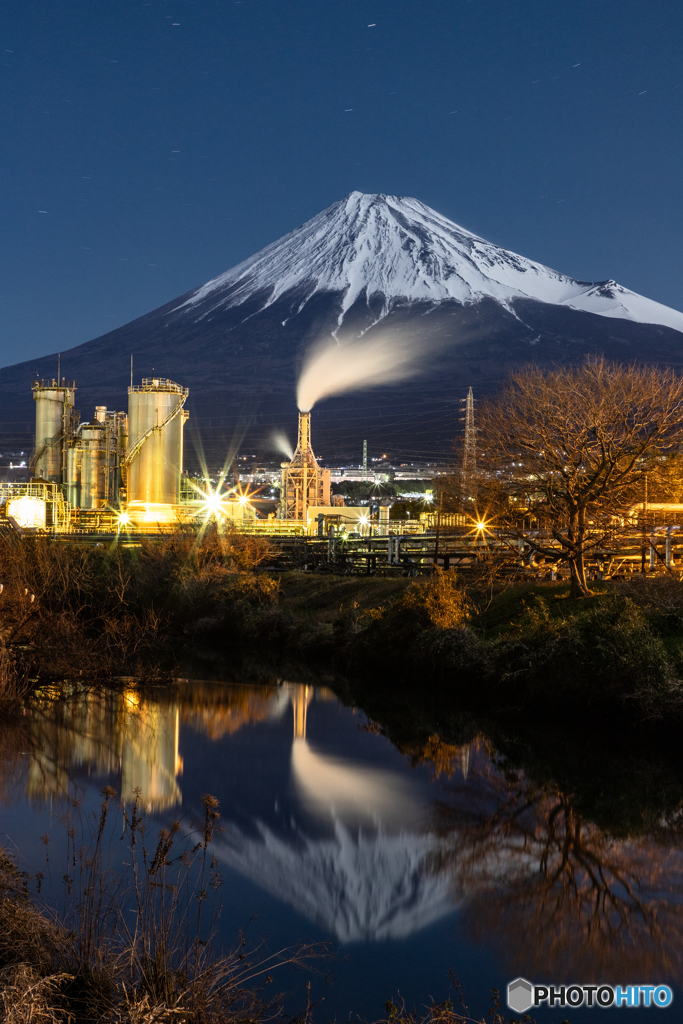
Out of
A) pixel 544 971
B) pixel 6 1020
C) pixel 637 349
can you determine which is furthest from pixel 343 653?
pixel 637 349

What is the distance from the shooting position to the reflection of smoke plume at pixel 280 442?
511ft

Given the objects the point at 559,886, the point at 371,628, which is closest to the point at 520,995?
the point at 559,886

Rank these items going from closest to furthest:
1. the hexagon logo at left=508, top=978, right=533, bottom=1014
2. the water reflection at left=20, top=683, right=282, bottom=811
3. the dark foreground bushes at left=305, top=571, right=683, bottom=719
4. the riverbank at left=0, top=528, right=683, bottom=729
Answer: the hexagon logo at left=508, top=978, right=533, bottom=1014, the water reflection at left=20, top=683, right=282, bottom=811, the dark foreground bushes at left=305, top=571, right=683, bottom=719, the riverbank at left=0, top=528, right=683, bottom=729

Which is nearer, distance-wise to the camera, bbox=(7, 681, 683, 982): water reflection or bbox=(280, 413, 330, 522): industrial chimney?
bbox=(7, 681, 683, 982): water reflection

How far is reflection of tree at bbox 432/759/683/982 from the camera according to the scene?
9.91 metres

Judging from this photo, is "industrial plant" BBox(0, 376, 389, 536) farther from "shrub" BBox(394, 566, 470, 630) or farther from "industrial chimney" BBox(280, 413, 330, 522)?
"shrub" BBox(394, 566, 470, 630)

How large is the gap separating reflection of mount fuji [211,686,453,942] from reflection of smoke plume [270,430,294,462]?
137168 mm

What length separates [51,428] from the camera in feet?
182

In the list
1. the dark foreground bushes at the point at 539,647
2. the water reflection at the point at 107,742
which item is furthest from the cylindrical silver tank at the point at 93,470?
the water reflection at the point at 107,742

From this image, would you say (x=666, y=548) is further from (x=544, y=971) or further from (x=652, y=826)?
(x=544, y=971)

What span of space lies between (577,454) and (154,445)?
34443mm

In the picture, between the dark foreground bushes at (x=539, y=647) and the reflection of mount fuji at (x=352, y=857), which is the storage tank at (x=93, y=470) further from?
the reflection of mount fuji at (x=352, y=857)

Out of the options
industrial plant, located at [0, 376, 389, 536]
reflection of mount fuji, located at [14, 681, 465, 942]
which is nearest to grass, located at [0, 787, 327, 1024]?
reflection of mount fuji, located at [14, 681, 465, 942]

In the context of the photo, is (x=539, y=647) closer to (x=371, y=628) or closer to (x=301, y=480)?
(x=371, y=628)
